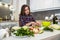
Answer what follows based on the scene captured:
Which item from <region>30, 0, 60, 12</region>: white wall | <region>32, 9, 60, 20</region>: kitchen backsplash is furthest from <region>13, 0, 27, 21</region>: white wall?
<region>32, 9, 60, 20</region>: kitchen backsplash

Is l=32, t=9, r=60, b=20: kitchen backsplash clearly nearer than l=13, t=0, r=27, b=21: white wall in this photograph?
Yes

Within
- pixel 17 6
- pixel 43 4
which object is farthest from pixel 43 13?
pixel 17 6

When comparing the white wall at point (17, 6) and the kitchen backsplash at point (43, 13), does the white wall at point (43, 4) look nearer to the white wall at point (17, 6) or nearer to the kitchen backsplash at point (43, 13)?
the kitchen backsplash at point (43, 13)

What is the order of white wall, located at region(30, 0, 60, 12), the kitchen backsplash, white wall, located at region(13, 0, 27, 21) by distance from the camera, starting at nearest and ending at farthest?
white wall, located at region(30, 0, 60, 12) < the kitchen backsplash < white wall, located at region(13, 0, 27, 21)

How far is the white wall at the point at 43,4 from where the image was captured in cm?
312

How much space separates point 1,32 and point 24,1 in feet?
9.22

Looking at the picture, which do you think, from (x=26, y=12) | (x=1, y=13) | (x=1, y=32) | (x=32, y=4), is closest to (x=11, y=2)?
(x=1, y=13)

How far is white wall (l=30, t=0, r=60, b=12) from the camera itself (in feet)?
10.2

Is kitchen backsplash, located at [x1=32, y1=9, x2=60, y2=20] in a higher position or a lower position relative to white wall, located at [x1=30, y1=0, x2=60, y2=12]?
lower

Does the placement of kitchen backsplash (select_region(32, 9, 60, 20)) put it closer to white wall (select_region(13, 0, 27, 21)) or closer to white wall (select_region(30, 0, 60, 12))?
white wall (select_region(30, 0, 60, 12))

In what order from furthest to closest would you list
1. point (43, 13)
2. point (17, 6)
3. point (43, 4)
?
point (17, 6), point (43, 13), point (43, 4)

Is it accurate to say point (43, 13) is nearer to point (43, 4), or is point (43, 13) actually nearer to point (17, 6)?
point (43, 4)

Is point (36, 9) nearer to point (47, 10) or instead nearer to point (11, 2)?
point (47, 10)

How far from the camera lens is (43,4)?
3.37 meters
